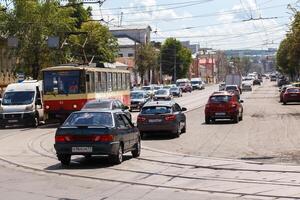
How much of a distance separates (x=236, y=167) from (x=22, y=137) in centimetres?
1455

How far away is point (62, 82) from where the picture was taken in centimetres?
3747

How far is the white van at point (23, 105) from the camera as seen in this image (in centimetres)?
3647

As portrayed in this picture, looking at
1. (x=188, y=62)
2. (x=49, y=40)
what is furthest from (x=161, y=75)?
(x=49, y=40)

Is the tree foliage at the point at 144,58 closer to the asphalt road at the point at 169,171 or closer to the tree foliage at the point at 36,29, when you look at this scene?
the tree foliage at the point at 36,29

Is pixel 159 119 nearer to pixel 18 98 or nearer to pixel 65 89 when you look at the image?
pixel 65 89

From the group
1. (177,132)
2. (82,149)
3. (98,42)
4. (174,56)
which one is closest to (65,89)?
(177,132)

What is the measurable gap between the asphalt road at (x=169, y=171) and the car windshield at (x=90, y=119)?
1.10 metres

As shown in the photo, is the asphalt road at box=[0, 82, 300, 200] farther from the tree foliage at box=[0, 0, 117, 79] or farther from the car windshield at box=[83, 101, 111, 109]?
the tree foliage at box=[0, 0, 117, 79]

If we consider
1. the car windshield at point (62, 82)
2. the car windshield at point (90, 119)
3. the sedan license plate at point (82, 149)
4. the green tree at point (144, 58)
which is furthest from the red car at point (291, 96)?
the green tree at point (144, 58)

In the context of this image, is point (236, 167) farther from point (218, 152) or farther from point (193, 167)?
point (218, 152)

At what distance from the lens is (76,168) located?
1719 centimetres

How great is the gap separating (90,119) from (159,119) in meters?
9.12

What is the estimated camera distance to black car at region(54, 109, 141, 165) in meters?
17.2

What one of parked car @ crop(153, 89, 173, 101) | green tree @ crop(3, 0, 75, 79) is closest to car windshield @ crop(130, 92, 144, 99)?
parked car @ crop(153, 89, 173, 101)
